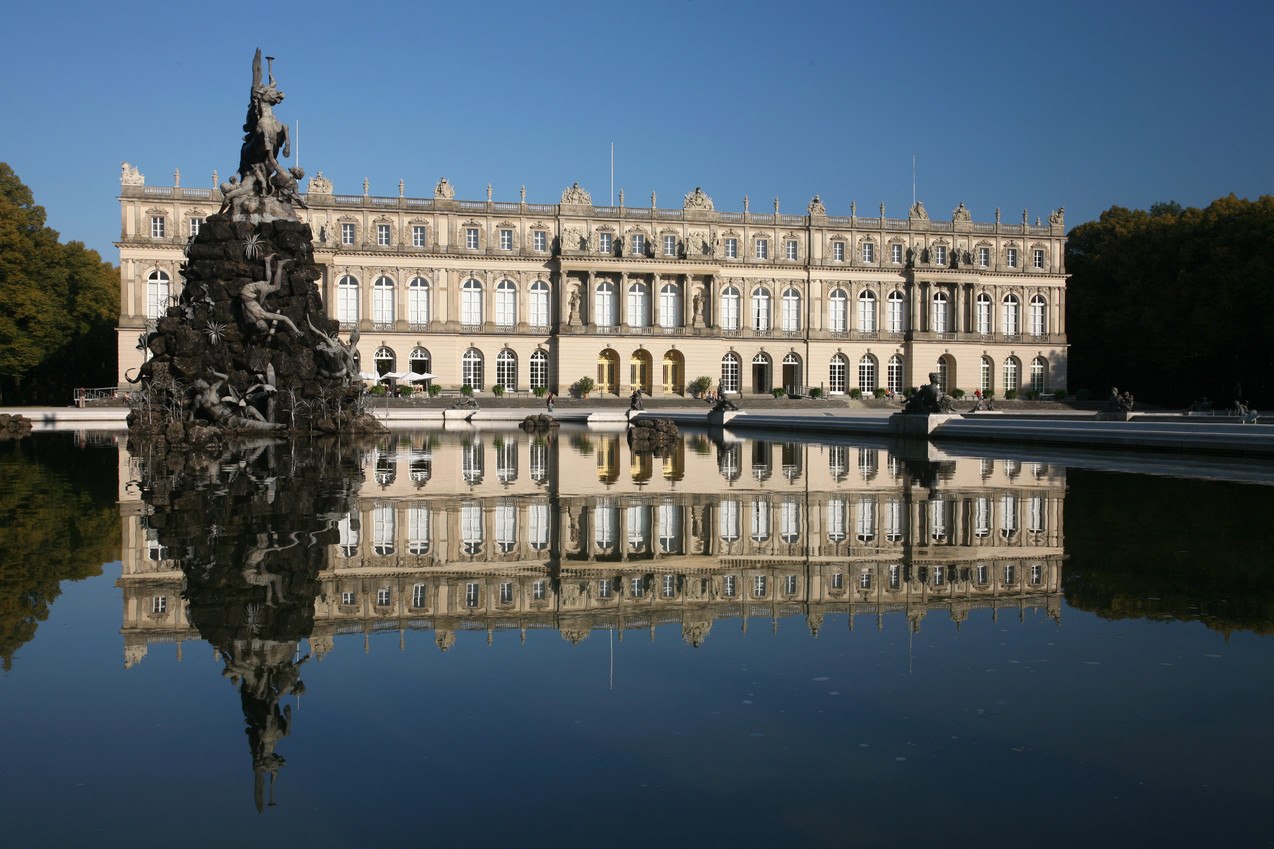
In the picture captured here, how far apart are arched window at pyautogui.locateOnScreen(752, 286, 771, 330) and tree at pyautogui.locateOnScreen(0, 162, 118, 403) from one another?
41.5 metres

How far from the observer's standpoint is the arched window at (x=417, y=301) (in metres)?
66.0

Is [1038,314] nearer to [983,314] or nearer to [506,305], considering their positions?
[983,314]

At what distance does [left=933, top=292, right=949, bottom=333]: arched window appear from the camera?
72562 mm

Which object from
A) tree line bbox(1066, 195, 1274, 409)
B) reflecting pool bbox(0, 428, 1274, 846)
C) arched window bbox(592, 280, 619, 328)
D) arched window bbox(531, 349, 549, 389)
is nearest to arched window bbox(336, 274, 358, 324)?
arched window bbox(531, 349, 549, 389)

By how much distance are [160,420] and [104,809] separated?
24.5 metres

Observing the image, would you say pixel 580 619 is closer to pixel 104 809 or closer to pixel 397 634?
pixel 397 634

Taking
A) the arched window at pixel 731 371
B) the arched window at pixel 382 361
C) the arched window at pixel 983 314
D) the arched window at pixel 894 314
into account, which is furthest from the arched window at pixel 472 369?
the arched window at pixel 983 314

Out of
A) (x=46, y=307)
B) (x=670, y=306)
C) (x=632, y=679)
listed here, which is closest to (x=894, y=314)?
(x=670, y=306)

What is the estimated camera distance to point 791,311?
71.0 m

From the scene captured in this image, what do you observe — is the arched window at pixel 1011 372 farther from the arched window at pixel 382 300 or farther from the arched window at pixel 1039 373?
the arched window at pixel 382 300

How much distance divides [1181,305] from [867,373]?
20219 mm

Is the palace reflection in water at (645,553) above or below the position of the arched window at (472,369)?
below

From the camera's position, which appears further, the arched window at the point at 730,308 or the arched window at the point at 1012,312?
the arched window at the point at 1012,312

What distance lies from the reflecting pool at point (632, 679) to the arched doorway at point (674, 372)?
2266 inches
